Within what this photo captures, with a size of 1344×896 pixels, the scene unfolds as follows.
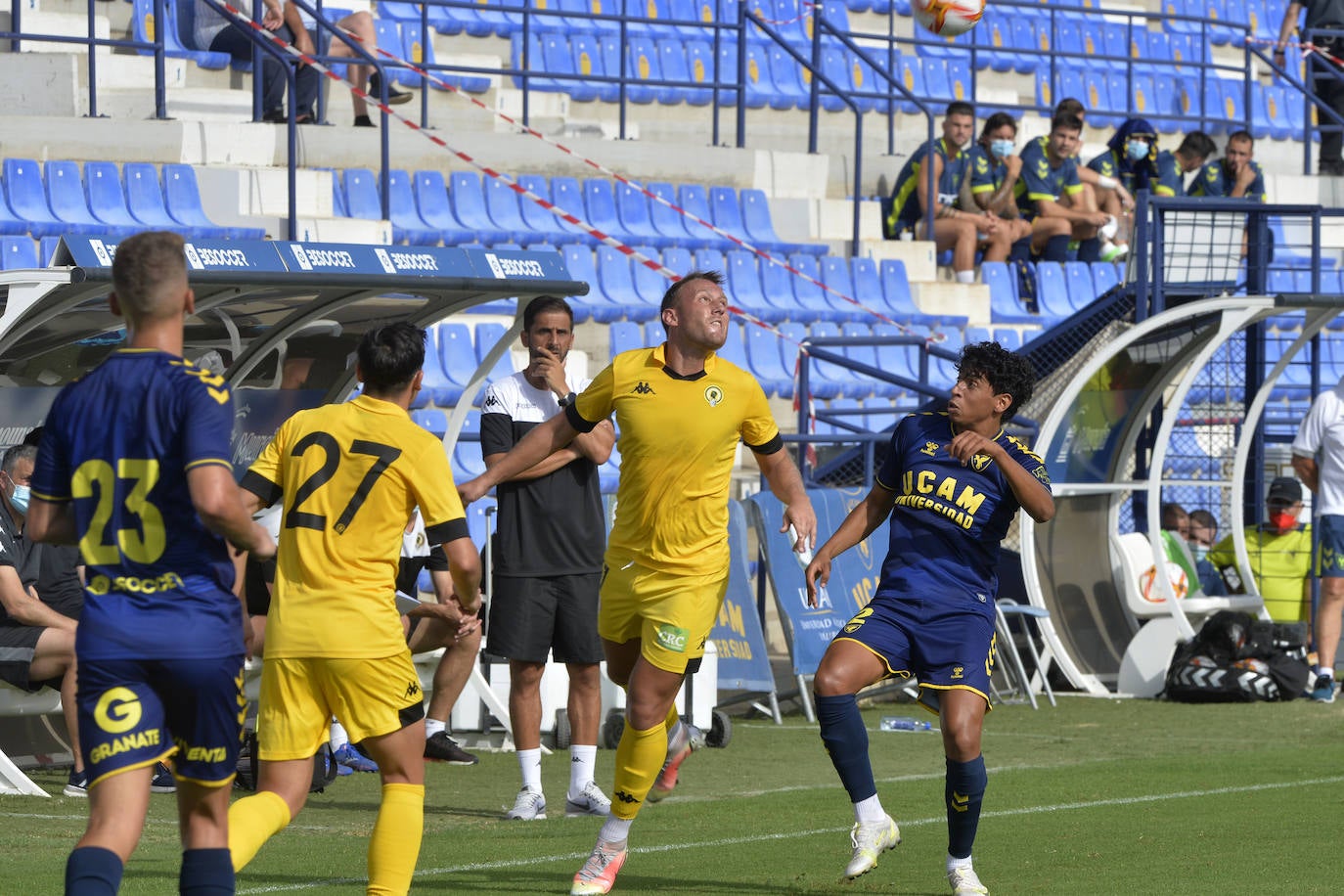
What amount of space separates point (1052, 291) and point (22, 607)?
1326cm

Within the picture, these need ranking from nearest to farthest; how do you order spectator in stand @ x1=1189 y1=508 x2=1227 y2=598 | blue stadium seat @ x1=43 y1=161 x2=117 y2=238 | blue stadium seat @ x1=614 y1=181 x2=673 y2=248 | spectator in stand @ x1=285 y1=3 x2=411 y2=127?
spectator in stand @ x1=1189 y1=508 x2=1227 y2=598 < blue stadium seat @ x1=43 y1=161 x2=117 y2=238 < spectator in stand @ x1=285 y1=3 x2=411 y2=127 < blue stadium seat @ x1=614 y1=181 x2=673 y2=248

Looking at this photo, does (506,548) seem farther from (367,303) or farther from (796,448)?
(796,448)

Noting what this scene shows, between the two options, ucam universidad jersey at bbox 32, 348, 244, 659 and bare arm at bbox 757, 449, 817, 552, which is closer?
ucam universidad jersey at bbox 32, 348, 244, 659

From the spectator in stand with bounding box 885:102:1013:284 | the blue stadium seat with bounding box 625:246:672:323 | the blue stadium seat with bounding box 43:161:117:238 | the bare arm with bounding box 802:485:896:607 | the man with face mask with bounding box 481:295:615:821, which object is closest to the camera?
the bare arm with bounding box 802:485:896:607

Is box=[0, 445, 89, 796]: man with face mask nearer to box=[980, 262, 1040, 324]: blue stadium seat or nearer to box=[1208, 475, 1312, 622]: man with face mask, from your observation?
box=[1208, 475, 1312, 622]: man with face mask

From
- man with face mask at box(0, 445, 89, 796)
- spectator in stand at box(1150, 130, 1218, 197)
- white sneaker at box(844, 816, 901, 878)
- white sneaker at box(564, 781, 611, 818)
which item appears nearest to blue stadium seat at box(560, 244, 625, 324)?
spectator in stand at box(1150, 130, 1218, 197)

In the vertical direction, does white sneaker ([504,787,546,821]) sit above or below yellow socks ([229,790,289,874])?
below

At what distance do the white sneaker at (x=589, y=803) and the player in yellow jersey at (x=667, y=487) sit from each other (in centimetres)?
145

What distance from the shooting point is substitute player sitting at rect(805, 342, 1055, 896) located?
22.5ft

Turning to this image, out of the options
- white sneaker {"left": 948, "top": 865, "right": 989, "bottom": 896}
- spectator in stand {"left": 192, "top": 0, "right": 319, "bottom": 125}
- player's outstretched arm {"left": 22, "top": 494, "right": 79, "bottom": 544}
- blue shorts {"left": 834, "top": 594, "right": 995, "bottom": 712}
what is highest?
spectator in stand {"left": 192, "top": 0, "right": 319, "bottom": 125}

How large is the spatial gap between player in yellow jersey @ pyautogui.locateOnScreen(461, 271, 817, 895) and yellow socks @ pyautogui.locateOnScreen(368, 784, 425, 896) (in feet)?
4.16

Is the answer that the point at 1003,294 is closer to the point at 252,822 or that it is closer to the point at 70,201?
the point at 70,201

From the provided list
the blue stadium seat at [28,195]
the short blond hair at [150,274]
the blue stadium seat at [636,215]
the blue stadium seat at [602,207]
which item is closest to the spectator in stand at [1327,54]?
the blue stadium seat at [636,215]

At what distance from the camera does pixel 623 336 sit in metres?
16.4
